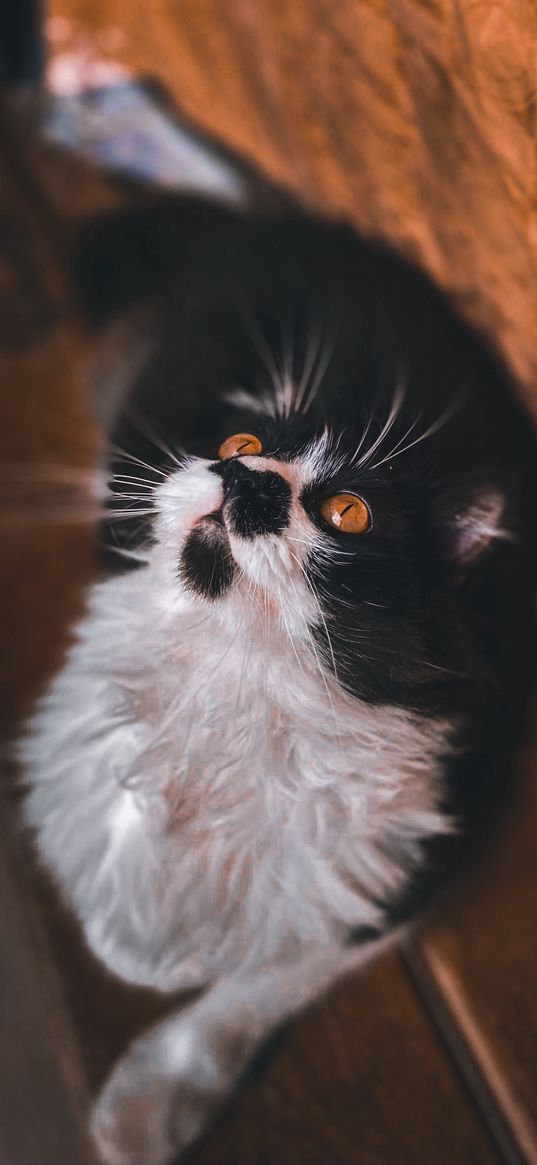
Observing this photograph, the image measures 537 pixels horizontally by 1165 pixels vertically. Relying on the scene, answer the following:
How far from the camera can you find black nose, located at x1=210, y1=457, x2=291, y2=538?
1.61 ft

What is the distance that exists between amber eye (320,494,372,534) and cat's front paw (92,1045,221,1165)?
0.62 metres

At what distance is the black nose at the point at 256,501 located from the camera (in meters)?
0.49

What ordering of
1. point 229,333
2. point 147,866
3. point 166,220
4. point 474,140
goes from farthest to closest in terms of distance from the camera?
1. point 166,220
2. point 229,333
3. point 474,140
4. point 147,866

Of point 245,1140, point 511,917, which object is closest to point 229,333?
point 511,917

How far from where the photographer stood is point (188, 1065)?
0.80 m

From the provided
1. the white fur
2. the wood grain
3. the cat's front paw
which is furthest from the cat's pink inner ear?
the cat's front paw

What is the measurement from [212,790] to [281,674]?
0.40ft

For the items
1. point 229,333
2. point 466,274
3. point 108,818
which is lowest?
point 108,818

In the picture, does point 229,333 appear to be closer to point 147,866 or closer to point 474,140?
point 474,140

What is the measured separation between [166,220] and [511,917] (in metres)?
1.05

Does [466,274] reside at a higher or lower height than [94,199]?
lower

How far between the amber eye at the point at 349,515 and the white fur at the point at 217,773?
17 millimetres

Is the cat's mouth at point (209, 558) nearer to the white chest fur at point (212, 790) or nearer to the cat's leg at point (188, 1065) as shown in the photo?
the white chest fur at point (212, 790)

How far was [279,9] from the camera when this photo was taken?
0.94 metres
